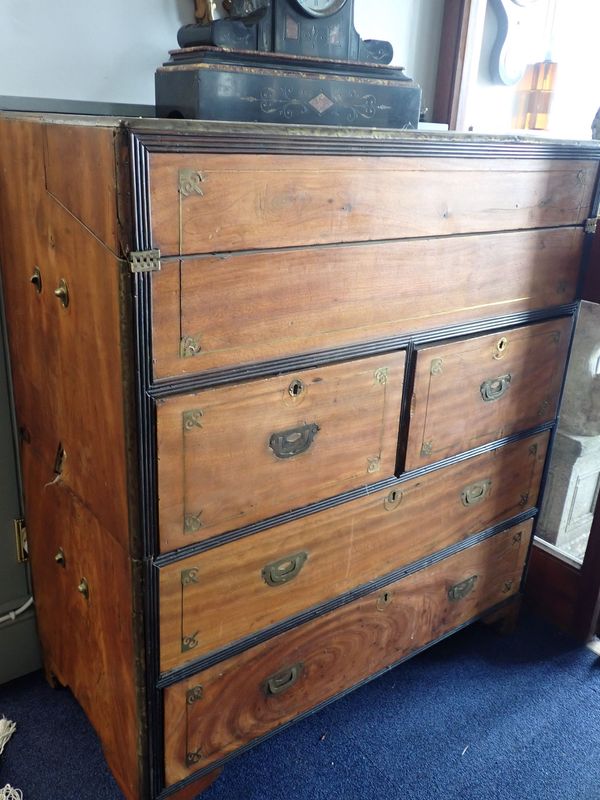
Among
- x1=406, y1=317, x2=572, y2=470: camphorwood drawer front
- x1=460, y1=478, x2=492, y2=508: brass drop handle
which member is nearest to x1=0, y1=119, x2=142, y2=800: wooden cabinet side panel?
x1=406, y1=317, x2=572, y2=470: camphorwood drawer front

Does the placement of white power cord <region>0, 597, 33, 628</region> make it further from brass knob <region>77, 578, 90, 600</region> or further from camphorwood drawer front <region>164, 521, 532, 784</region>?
camphorwood drawer front <region>164, 521, 532, 784</region>

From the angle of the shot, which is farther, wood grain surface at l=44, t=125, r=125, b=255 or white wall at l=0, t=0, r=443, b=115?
white wall at l=0, t=0, r=443, b=115

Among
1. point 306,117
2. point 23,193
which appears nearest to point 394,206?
point 306,117

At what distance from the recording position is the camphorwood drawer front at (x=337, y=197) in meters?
1.00

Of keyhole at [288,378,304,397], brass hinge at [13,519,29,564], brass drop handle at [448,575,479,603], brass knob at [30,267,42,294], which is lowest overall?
brass drop handle at [448,575,479,603]

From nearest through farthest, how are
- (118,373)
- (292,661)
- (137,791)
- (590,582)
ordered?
1. (118,373)
2. (137,791)
3. (292,661)
4. (590,582)

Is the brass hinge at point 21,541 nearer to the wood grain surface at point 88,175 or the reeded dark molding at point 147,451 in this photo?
the reeded dark molding at point 147,451

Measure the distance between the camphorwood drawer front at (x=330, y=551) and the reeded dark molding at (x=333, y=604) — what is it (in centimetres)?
1

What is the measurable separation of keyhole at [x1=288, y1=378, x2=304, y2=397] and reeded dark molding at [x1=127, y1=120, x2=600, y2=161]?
0.37 m

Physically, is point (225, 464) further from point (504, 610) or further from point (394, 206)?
point (504, 610)

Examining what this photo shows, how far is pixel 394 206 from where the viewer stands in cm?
124

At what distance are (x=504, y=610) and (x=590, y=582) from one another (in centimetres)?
25

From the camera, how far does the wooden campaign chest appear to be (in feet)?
3.42

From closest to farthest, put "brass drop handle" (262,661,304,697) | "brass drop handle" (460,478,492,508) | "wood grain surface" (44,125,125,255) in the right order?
1. "wood grain surface" (44,125,125,255)
2. "brass drop handle" (262,661,304,697)
3. "brass drop handle" (460,478,492,508)
